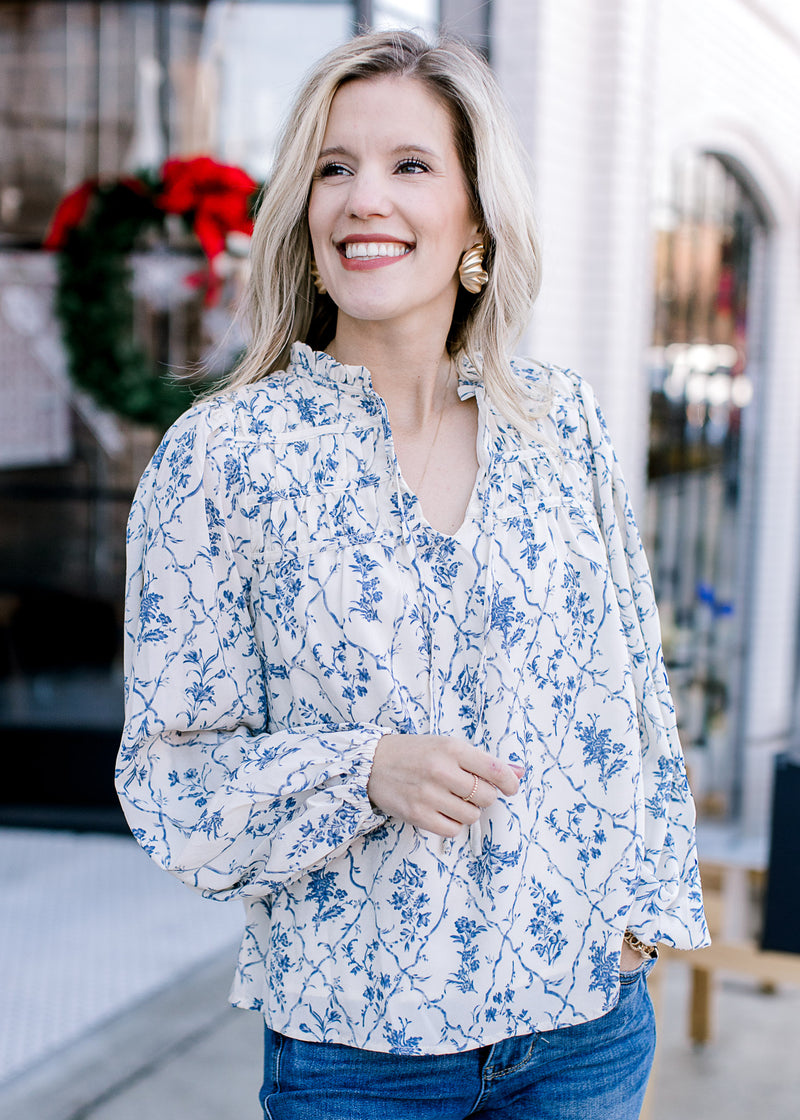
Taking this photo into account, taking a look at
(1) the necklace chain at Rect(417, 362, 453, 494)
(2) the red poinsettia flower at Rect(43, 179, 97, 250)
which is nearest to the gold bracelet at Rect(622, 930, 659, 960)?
(1) the necklace chain at Rect(417, 362, 453, 494)

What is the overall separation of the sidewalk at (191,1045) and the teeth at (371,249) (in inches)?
86.1

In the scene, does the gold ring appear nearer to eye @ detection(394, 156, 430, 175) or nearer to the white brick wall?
eye @ detection(394, 156, 430, 175)

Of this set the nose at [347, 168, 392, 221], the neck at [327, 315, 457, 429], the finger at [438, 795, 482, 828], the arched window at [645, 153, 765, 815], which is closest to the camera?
the finger at [438, 795, 482, 828]

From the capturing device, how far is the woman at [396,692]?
1281 millimetres

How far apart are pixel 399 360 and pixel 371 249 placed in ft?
0.50

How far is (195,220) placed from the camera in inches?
160

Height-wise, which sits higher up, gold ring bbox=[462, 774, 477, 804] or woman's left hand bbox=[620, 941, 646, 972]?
gold ring bbox=[462, 774, 477, 804]

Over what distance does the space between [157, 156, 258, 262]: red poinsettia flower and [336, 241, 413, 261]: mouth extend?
277cm

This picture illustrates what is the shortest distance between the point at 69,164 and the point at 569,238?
1.97 m

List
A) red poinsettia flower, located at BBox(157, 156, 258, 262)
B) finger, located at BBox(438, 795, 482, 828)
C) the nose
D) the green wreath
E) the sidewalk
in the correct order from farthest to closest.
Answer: the green wreath → red poinsettia flower, located at BBox(157, 156, 258, 262) → the sidewalk → the nose → finger, located at BBox(438, 795, 482, 828)

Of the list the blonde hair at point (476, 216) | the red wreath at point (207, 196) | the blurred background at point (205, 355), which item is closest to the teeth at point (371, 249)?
the blonde hair at point (476, 216)

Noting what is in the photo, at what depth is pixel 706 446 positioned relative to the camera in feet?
19.2

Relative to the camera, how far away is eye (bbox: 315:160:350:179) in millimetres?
1377

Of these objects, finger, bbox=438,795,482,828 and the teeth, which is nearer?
finger, bbox=438,795,482,828
